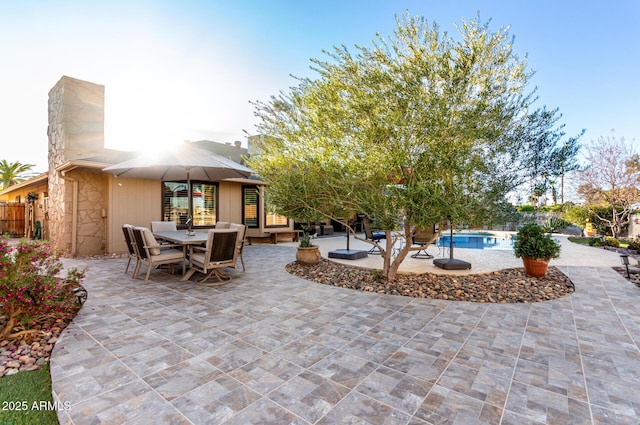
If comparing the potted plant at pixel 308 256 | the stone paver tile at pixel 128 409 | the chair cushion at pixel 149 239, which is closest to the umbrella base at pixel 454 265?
the potted plant at pixel 308 256

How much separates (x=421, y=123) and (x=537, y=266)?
386 cm

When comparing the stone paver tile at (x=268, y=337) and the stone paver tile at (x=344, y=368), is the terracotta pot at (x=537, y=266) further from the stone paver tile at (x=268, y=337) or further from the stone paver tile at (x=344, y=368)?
the stone paver tile at (x=268, y=337)

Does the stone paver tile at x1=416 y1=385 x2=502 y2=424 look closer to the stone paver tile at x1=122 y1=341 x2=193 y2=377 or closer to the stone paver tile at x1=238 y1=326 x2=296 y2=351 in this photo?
the stone paver tile at x1=238 y1=326 x2=296 y2=351

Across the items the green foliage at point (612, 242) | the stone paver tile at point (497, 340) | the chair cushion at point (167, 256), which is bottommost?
the stone paver tile at point (497, 340)

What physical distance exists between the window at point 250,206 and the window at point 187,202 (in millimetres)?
1132

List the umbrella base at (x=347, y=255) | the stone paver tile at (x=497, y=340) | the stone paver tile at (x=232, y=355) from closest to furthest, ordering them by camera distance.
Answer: the stone paver tile at (x=232, y=355) < the stone paver tile at (x=497, y=340) < the umbrella base at (x=347, y=255)

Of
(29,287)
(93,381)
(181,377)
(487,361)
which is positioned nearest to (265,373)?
(181,377)

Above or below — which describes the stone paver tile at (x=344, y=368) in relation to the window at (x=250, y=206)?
below

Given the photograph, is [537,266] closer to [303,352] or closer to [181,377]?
[303,352]

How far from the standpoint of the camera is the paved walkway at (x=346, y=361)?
196cm

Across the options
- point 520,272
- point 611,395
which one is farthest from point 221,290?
point 520,272

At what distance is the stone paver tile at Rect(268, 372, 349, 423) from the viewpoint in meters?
1.95

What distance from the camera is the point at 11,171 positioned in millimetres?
19922

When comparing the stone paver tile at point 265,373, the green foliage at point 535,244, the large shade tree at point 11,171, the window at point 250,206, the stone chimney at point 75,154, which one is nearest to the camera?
the stone paver tile at point 265,373
